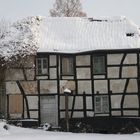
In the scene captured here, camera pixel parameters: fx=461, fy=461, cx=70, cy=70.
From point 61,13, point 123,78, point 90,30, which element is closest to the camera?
point 123,78

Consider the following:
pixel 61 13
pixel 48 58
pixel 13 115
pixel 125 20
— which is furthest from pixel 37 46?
pixel 61 13

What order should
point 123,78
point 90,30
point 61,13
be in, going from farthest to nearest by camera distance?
point 61,13
point 90,30
point 123,78

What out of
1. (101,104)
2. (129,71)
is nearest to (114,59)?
(129,71)

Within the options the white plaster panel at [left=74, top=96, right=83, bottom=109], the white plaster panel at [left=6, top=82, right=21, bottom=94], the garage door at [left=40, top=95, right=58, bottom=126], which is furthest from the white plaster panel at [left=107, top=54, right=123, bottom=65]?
the white plaster panel at [left=6, top=82, right=21, bottom=94]

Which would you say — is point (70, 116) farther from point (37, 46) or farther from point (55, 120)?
point (37, 46)

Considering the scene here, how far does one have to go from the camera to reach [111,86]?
27797mm

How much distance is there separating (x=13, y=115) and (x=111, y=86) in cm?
617

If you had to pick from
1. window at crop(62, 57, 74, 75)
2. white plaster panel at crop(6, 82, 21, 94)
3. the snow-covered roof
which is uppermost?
the snow-covered roof

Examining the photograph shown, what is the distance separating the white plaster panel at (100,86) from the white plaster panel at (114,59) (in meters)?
1.22

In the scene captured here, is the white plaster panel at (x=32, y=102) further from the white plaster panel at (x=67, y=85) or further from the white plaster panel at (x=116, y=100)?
the white plaster panel at (x=116, y=100)

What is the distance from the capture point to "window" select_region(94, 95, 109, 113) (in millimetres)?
27844

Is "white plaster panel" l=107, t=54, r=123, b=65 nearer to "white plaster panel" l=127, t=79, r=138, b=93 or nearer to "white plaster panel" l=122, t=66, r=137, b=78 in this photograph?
"white plaster panel" l=122, t=66, r=137, b=78

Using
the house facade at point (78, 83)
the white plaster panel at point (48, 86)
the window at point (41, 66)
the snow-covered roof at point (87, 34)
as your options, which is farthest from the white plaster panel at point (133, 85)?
the window at point (41, 66)

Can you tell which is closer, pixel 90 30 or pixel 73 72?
pixel 73 72
